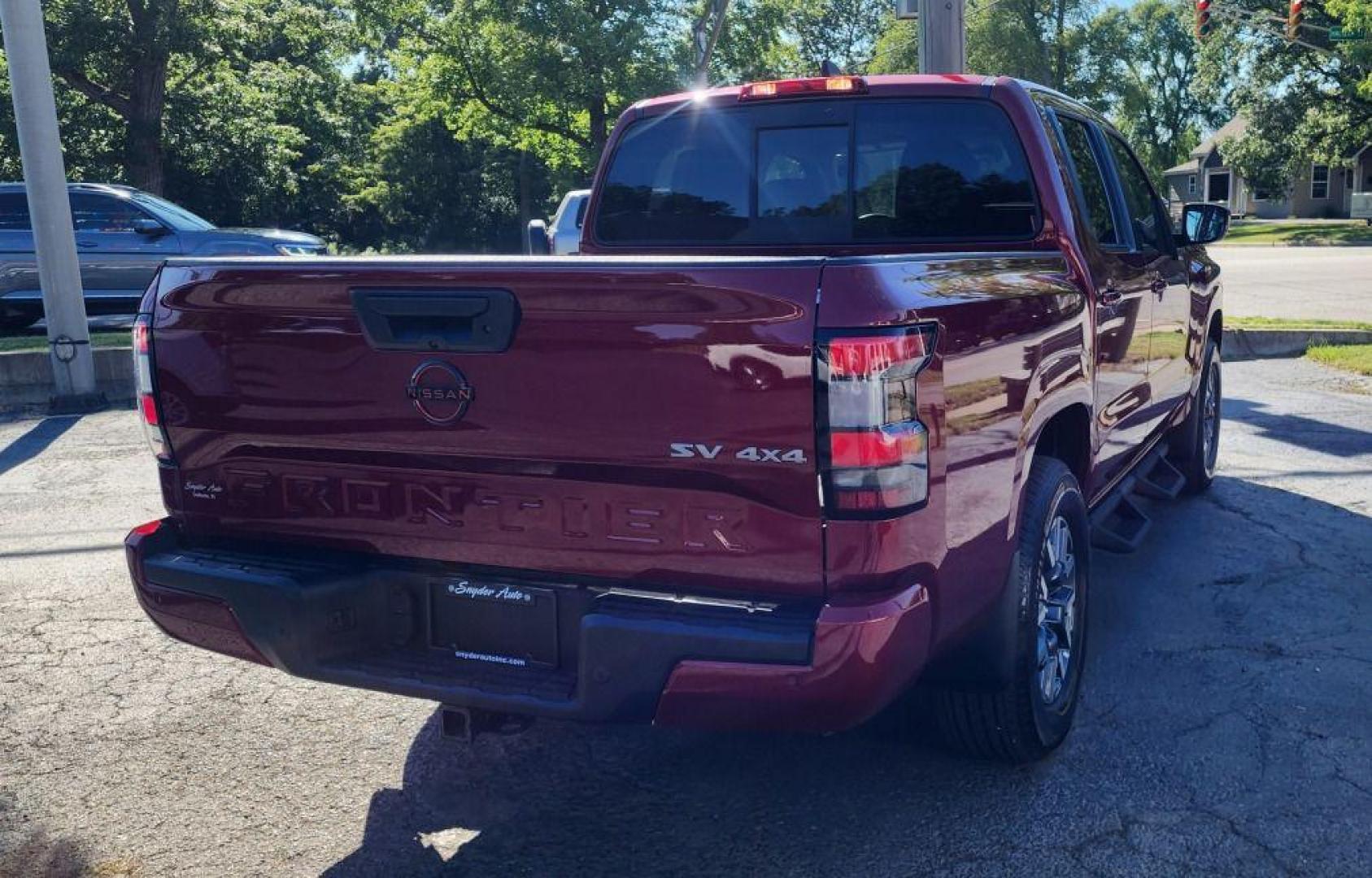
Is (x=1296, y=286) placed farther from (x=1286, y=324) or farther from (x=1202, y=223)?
(x=1202, y=223)

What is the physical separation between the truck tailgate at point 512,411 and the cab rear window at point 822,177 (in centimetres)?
181

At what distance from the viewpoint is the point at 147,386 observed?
3.41m

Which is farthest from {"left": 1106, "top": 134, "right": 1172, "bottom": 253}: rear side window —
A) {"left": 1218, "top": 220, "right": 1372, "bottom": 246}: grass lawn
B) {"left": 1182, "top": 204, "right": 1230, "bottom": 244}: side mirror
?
{"left": 1218, "top": 220, "right": 1372, "bottom": 246}: grass lawn

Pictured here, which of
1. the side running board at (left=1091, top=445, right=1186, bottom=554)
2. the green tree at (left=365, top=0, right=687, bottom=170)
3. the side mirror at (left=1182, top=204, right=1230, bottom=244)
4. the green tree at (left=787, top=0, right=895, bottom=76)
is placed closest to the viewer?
the side running board at (left=1091, top=445, right=1186, bottom=554)

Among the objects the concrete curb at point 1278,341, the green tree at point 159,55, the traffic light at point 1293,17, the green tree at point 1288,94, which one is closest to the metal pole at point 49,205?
the concrete curb at point 1278,341

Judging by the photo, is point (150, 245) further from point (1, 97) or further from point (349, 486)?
point (1, 97)

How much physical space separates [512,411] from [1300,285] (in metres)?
21.0

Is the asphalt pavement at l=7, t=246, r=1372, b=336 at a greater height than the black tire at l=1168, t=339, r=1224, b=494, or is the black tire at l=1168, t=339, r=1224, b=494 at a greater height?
the black tire at l=1168, t=339, r=1224, b=494

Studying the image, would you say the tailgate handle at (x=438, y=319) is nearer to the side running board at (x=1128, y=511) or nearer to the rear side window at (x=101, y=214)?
the side running board at (x=1128, y=511)

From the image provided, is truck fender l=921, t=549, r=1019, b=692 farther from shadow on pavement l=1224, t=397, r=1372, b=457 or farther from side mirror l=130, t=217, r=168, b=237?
side mirror l=130, t=217, r=168, b=237

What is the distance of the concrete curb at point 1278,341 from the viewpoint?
1198cm

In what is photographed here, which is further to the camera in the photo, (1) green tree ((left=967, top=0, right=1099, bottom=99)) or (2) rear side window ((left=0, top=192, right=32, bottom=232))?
(1) green tree ((left=967, top=0, right=1099, bottom=99))

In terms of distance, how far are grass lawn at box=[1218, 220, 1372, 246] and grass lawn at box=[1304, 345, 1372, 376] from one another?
25.2 m

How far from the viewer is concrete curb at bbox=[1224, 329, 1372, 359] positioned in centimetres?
1198
